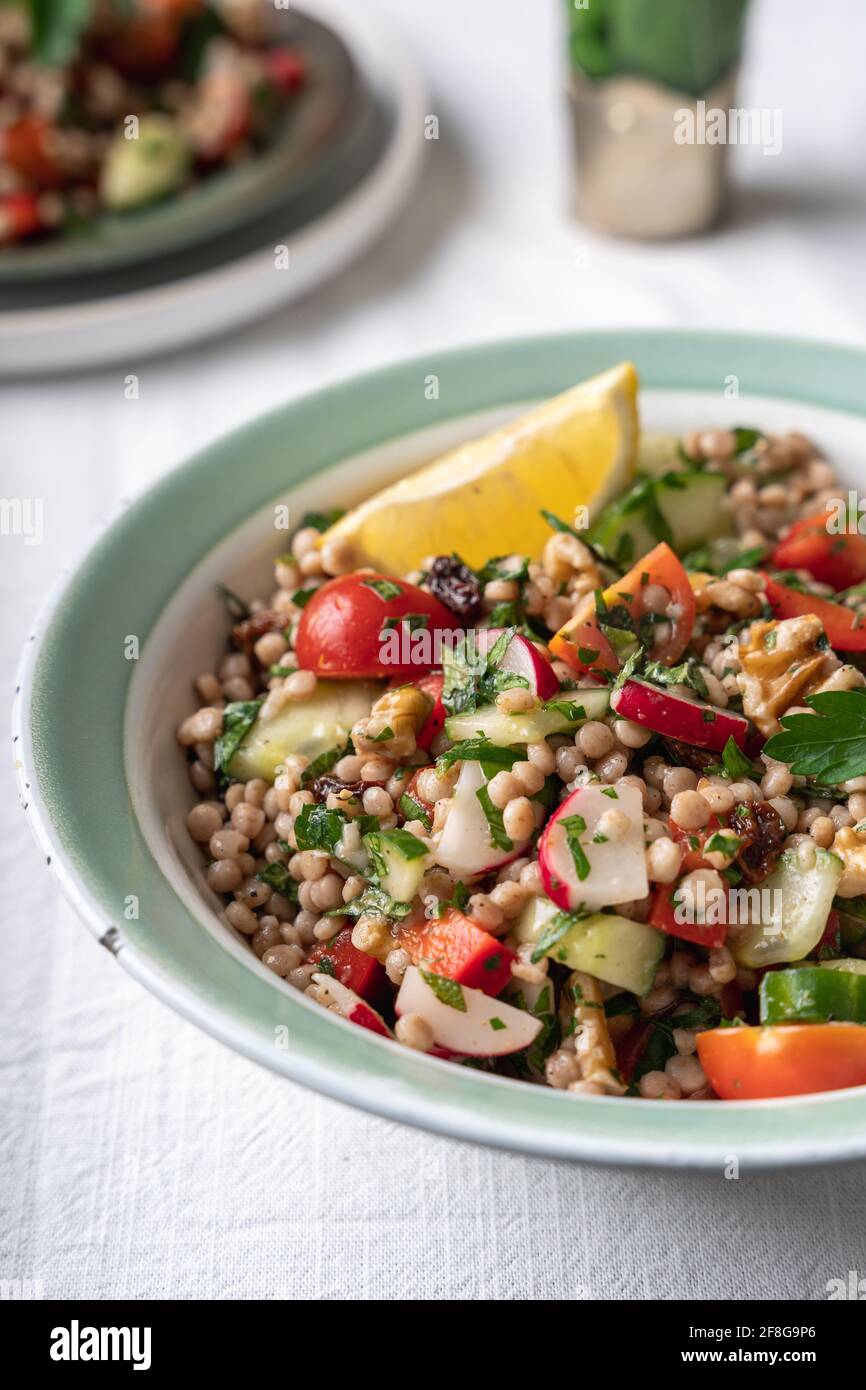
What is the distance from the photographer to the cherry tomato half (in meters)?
2.35

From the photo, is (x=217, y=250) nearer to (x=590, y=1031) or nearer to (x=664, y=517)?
(x=664, y=517)

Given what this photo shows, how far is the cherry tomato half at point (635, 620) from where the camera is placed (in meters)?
2.35

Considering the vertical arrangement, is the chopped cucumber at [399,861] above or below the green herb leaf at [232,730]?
below

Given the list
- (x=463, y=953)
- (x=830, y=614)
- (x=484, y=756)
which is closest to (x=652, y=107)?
(x=830, y=614)

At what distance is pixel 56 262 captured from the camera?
393 cm

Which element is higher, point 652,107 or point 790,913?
point 652,107

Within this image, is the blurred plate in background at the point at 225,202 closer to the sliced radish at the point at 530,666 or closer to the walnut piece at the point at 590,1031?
the sliced radish at the point at 530,666

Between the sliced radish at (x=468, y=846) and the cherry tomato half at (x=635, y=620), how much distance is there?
356 mm

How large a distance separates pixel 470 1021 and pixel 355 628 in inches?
30.2

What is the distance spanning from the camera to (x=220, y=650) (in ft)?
9.02

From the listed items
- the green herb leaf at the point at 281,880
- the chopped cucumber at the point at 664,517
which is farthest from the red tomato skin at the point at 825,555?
the green herb leaf at the point at 281,880

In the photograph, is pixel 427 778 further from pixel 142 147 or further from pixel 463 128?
pixel 463 128
